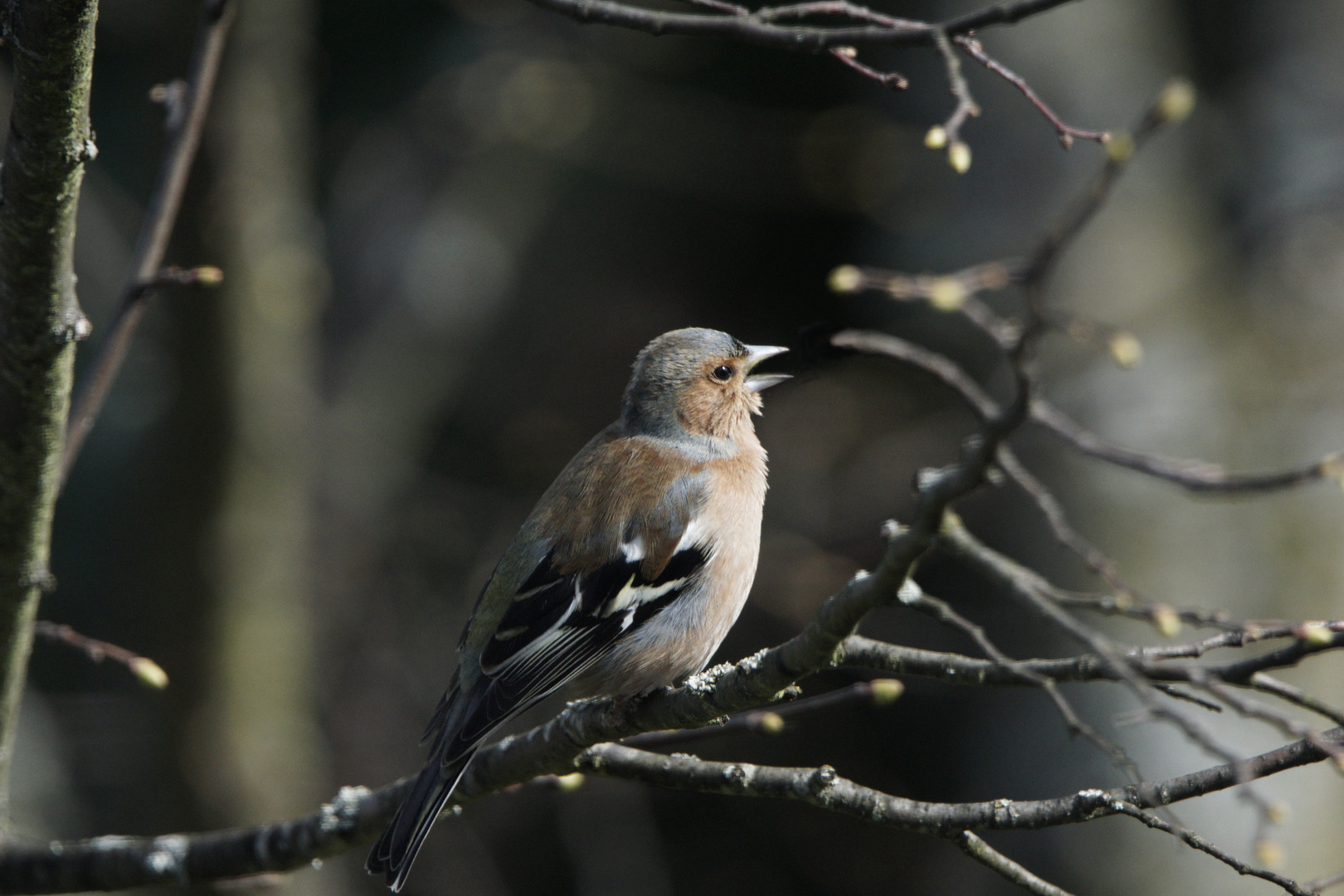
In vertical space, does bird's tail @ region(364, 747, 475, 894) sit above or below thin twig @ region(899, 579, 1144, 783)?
below

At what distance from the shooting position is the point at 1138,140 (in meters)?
1.25

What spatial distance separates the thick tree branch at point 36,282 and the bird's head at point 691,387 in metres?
1.92

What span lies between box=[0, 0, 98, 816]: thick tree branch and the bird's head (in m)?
1.92

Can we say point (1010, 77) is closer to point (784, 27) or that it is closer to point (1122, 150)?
point (784, 27)

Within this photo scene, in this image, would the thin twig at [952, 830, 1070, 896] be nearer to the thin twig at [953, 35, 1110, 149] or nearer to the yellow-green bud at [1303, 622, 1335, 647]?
the yellow-green bud at [1303, 622, 1335, 647]

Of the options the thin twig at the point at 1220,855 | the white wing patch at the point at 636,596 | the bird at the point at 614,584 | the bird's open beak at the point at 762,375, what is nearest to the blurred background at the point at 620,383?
the bird's open beak at the point at 762,375

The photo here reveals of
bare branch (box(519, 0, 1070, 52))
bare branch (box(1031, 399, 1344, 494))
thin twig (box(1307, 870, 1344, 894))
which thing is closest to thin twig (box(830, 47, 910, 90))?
bare branch (box(519, 0, 1070, 52))

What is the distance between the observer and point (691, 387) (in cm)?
414

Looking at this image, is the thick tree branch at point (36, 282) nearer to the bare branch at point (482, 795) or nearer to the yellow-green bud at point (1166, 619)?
the bare branch at point (482, 795)

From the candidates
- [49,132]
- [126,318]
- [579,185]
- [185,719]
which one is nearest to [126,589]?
[185,719]

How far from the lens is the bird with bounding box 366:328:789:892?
346 cm

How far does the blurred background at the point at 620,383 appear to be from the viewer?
5.84 m

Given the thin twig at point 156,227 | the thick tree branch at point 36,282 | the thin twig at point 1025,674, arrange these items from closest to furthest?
1. the thin twig at point 1025,674
2. the thick tree branch at point 36,282
3. the thin twig at point 156,227

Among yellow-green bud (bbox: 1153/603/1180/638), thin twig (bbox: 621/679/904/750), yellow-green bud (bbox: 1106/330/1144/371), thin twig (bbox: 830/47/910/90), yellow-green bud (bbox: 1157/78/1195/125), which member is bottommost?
thin twig (bbox: 621/679/904/750)
